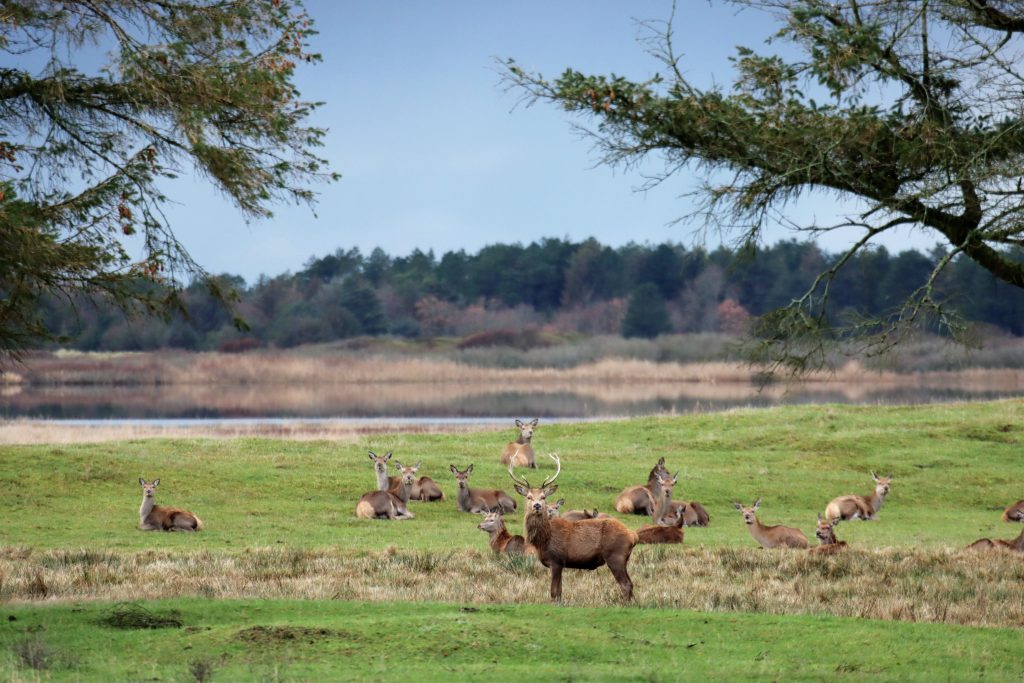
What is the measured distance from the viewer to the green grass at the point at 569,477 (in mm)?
20828

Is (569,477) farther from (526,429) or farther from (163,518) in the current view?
(163,518)

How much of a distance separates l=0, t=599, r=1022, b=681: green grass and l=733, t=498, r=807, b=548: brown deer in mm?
6808

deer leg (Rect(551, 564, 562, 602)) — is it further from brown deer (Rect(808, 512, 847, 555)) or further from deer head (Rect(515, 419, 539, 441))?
deer head (Rect(515, 419, 539, 441))

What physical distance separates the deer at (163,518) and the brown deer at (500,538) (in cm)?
529

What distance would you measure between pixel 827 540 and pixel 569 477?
345 inches

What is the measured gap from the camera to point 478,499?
2306 cm

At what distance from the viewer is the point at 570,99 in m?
19.3

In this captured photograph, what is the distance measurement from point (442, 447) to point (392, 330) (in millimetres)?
88856

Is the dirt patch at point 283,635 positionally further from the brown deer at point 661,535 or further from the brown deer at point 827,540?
the brown deer at point 827,540

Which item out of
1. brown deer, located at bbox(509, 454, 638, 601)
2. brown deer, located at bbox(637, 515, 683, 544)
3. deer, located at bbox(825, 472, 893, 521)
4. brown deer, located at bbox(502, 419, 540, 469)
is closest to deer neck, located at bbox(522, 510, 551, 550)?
brown deer, located at bbox(509, 454, 638, 601)

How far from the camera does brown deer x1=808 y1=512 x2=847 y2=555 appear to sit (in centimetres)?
1767

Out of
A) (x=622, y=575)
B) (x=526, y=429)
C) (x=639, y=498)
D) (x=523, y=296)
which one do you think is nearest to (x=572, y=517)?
(x=639, y=498)

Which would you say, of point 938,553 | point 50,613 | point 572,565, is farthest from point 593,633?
point 938,553

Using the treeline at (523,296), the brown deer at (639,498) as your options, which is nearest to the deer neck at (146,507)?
the brown deer at (639,498)
